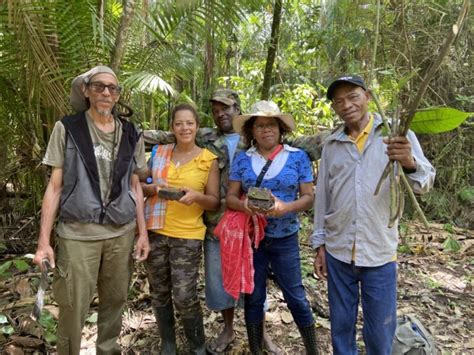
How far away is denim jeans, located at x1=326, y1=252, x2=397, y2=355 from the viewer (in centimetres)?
221

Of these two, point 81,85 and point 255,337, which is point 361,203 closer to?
point 255,337

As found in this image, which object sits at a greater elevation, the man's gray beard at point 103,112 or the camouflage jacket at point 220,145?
the man's gray beard at point 103,112

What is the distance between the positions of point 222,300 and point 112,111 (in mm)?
1631

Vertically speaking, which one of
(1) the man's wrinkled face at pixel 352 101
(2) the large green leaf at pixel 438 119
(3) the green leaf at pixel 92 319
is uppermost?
(1) the man's wrinkled face at pixel 352 101

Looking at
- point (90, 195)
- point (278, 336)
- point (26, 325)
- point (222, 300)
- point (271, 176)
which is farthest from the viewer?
point (278, 336)

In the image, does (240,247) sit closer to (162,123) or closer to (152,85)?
(152,85)

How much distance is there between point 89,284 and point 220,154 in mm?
1307

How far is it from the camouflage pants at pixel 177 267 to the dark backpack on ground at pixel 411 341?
1.45 metres

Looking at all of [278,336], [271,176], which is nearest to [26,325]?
[278,336]

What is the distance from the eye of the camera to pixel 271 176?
8.66 feet

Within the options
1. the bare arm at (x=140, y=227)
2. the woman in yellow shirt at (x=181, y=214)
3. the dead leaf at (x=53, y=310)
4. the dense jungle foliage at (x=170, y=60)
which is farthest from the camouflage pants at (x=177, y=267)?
the dense jungle foliage at (x=170, y=60)

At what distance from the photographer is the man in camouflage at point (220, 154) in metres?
3.02

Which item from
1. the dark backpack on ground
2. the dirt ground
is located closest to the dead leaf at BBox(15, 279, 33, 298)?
the dirt ground

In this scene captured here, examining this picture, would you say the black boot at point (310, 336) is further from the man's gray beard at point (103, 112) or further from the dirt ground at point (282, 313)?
the man's gray beard at point (103, 112)
